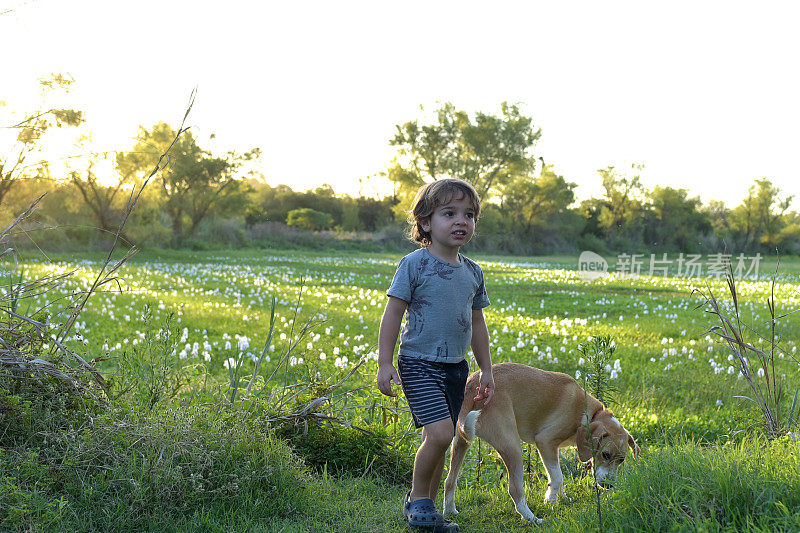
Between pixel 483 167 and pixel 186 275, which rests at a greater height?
pixel 483 167

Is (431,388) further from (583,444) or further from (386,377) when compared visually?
(583,444)

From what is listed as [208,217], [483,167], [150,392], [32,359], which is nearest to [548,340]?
[150,392]

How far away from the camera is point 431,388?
3.54 m

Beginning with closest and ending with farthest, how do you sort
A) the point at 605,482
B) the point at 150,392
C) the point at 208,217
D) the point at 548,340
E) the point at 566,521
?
the point at 566,521, the point at 605,482, the point at 150,392, the point at 548,340, the point at 208,217

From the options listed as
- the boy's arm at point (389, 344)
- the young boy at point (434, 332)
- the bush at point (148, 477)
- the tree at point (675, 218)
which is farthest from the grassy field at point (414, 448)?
the tree at point (675, 218)

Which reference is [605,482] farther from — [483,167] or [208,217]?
[483,167]

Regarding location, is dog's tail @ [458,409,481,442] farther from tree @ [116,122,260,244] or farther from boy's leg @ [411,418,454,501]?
tree @ [116,122,260,244]

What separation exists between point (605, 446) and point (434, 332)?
4.05 feet

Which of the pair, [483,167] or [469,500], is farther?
[483,167]

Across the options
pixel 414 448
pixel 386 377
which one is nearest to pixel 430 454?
pixel 386 377

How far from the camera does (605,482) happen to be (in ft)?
11.7

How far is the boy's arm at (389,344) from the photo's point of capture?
11.5 feet

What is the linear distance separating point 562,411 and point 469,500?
86 centimetres

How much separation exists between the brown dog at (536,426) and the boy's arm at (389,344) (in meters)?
0.54
